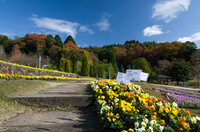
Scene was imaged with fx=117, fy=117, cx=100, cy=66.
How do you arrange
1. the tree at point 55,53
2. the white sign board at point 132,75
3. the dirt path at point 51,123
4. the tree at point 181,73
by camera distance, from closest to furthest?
the dirt path at point 51,123, the white sign board at point 132,75, the tree at point 181,73, the tree at point 55,53

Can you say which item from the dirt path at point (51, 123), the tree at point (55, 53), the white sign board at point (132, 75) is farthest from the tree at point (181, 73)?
the tree at point (55, 53)

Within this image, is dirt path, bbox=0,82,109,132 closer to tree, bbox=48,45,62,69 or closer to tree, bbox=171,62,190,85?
tree, bbox=171,62,190,85

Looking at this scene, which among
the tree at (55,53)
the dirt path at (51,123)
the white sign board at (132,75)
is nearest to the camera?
the dirt path at (51,123)

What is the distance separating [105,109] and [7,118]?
1718mm

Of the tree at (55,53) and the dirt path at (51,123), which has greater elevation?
the tree at (55,53)

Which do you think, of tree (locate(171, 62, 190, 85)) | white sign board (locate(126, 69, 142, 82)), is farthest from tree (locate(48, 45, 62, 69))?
white sign board (locate(126, 69, 142, 82))

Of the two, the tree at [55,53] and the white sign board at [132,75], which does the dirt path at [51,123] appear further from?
the tree at [55,53]

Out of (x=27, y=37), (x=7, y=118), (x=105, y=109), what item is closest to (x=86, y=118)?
(x=105, y=109)

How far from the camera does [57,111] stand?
2.47 meters

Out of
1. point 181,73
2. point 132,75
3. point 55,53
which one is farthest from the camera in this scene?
point 55,53

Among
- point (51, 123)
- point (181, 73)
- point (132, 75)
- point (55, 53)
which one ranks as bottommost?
point (51, 123)

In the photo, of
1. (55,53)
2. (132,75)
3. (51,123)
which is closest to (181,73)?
(132,75)

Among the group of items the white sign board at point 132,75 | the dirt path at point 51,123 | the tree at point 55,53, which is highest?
the tree at point 55,53

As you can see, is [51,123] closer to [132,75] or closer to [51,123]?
[51,123]
